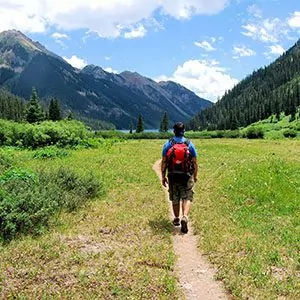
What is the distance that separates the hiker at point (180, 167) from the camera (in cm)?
1312

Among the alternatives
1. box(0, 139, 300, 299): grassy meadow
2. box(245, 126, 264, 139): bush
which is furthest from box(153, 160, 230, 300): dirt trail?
box(245, 126, 264, 139): bush

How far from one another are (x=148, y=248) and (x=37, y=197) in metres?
4.36

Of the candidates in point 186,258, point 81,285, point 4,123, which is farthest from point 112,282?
point 4,123

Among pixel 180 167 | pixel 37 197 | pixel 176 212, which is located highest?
pixel 180 167

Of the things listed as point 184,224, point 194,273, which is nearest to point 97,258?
point 194,273

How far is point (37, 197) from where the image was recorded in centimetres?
1358

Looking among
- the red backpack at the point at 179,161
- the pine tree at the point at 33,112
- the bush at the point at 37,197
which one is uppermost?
the pine tree at the point at 33,112

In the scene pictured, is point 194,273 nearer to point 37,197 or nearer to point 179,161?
point 179,161

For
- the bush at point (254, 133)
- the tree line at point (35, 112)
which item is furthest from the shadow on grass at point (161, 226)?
the bush at point (254, 133)

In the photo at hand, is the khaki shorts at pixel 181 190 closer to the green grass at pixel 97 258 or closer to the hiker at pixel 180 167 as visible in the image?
the hiker at pixel 180 167

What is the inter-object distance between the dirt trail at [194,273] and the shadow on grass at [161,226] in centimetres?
46

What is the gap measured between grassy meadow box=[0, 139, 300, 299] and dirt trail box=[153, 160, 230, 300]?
219 millimetres

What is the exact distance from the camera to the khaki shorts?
13.5m

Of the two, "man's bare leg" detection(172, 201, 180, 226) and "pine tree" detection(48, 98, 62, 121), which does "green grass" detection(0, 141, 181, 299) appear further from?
"pine tree" detection(48, 98, 62, 121)
